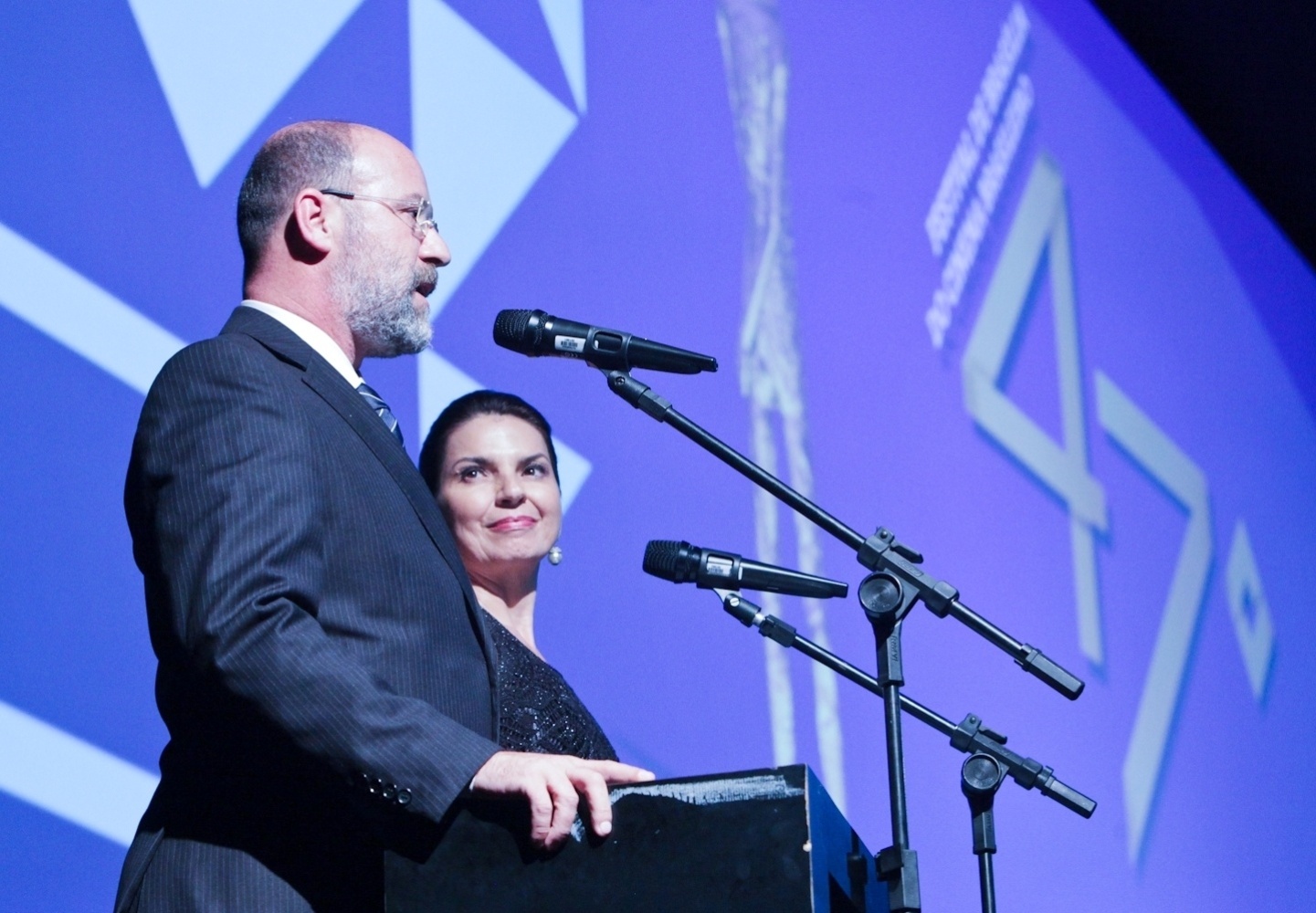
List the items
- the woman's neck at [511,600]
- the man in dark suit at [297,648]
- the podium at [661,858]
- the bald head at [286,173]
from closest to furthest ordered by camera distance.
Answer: the podium at [661,858] < the man in dark suit at [297,648] < the bald head at [286,173] < the woman's neck at [511,600]

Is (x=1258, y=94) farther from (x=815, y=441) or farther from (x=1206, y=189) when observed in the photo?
(x=815, y=441)

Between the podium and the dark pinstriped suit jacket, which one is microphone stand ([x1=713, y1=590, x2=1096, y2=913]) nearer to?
the dark pinstriped suit jacket

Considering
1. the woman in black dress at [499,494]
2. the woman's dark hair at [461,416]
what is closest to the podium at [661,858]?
the woman in black dress at [499,494]

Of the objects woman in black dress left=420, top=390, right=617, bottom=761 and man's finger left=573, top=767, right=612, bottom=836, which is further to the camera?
woman in black dress left=420, top=390, right=617, bottom=761

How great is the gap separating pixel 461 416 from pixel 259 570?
118cm

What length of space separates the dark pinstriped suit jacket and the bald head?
0.90ft

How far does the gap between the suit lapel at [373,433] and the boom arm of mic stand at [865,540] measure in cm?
33

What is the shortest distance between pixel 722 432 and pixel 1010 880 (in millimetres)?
1169

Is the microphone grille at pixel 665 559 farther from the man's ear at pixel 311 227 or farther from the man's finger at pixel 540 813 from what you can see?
the man's finger at pixel 540 813

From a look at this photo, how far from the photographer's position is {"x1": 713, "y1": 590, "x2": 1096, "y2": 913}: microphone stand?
6.48 feet

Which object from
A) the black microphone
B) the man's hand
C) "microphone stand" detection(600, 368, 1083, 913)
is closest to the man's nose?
the black microphone

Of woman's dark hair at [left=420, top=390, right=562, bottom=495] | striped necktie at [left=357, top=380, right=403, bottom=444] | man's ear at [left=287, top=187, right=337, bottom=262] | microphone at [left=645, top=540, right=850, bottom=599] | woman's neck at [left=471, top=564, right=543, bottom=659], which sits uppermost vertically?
woman's dark hair at [left=420, top=390, right=562, bottom=495]

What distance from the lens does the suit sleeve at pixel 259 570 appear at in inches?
53.7

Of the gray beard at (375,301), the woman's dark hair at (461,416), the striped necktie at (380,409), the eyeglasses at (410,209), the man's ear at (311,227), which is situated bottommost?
the striped necktie at (380,409)
